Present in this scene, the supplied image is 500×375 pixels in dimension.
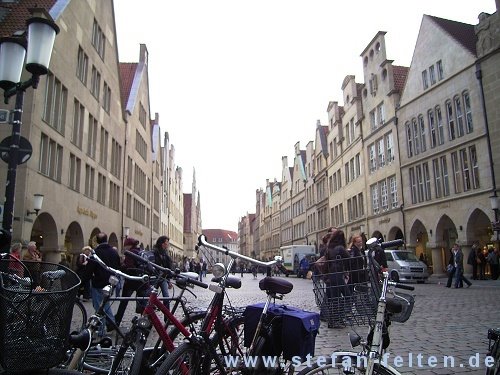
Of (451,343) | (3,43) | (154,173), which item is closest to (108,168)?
(154,173)

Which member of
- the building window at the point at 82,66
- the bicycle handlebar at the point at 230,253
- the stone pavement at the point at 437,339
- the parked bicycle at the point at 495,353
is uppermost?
the building window at the point at 82,66

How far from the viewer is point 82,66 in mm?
24531

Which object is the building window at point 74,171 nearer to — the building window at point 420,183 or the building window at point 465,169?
the building window at point 465,169

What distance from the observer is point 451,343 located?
680cm

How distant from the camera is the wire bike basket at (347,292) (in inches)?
Answer: 155

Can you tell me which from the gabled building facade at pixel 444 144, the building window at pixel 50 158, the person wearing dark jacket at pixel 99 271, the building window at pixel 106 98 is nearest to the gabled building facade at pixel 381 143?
the gabled building facade at pixel 444 144

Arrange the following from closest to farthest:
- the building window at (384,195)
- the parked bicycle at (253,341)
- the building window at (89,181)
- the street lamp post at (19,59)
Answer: the parked bicycle at (253,341), the street lamp post at (19,59), the building window at (89,181), the building window at (384,195)

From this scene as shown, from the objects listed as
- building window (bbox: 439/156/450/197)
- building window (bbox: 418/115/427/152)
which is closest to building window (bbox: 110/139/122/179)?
building window (bbox: 418/115/427/152)

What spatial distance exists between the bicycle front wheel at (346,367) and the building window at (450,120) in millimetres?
27537

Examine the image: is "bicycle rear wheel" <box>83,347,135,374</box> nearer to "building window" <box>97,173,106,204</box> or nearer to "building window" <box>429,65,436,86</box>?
"building window" <box>97,173,106,204</box>

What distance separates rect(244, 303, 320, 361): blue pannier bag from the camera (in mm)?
3707

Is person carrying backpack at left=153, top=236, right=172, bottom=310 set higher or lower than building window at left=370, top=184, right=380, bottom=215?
lower

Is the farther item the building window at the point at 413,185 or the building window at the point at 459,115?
the building window at the point at 413,185

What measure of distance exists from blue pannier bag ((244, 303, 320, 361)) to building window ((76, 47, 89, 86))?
22.6 m
